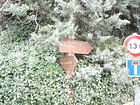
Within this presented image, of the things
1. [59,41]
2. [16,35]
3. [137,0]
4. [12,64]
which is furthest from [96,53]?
[137,0]

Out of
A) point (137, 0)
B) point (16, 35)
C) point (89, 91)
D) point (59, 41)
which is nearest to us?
point (59, 41)

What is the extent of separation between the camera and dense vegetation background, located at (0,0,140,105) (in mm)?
3498

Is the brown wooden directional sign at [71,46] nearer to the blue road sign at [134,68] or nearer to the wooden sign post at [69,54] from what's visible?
the wooden sign post at [69,54]

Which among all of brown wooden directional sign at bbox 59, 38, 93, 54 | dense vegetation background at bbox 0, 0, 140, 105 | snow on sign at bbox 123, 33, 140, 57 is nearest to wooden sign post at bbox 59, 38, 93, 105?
brown wooden directional sign at bbox 59, 38, 93, 54

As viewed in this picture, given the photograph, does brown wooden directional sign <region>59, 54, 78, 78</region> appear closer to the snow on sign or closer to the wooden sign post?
the wooden sign post

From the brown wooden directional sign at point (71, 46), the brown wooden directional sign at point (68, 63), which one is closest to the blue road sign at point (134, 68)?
the brown wooden directional sign at point (71, 46)

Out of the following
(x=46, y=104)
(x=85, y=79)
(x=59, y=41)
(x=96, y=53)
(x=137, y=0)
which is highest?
(x=137, y=0)

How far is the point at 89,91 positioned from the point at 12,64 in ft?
5.82

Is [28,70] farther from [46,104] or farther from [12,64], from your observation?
[46,104]

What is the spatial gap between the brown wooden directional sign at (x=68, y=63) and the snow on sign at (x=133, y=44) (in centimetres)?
157

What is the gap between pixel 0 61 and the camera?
3771mm

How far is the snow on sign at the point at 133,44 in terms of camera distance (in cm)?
434

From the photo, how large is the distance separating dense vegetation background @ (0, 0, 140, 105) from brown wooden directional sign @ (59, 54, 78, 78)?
0.42 feet

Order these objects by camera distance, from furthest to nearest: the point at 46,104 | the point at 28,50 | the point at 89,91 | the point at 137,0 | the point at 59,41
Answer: the point at 137,0
the point at 28,50
the point at 89,91
the point at 59,41
the point at 46,104
